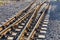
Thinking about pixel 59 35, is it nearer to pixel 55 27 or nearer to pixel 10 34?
pixel 55 27

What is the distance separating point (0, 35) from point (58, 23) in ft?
13.3

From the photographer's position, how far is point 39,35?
321 inches

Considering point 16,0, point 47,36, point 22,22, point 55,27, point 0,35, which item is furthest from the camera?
point 16,0

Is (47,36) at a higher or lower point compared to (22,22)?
lower

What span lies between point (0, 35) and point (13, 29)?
1.29 m

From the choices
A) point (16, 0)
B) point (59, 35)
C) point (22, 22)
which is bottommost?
point (59, 35)

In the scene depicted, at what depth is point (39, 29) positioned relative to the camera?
894 centimetres

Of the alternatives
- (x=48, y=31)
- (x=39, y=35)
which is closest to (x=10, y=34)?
(x=39, y=35)

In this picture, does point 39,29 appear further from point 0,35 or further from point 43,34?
point 0,35

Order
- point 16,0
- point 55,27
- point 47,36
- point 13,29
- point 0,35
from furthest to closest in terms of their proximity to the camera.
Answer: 1. point 16,0
2. point 55,27
3. point 13,29
4. point 47,36
5. point 0,35

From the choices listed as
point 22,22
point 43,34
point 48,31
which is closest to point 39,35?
point 43,34

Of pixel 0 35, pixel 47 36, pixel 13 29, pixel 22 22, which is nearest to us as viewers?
pixel 0 35

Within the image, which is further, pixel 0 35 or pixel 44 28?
pixel 44 28

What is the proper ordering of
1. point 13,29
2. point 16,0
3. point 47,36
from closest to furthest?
point 47,36, point 13,29, point 16,0
